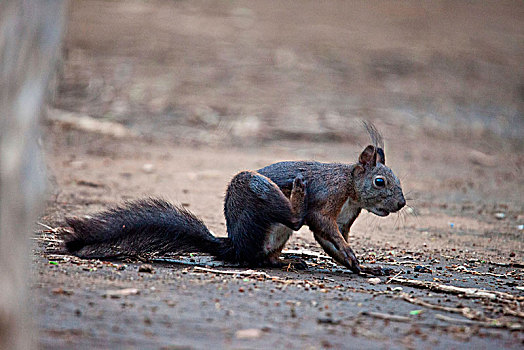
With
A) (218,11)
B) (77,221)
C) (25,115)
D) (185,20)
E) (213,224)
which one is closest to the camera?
(25,115)

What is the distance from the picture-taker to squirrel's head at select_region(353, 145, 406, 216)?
5039 millimetres

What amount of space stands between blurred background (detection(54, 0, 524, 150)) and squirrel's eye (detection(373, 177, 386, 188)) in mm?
5946

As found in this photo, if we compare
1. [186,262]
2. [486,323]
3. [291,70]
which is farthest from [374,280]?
[291,70]

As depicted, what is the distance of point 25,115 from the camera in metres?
2.33

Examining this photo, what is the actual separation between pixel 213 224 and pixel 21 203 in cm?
402

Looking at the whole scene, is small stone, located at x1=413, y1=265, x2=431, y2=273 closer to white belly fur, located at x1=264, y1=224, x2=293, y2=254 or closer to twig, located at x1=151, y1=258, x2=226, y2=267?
white belly fur, located at x1=264, y1=224, x2=293, y2=254

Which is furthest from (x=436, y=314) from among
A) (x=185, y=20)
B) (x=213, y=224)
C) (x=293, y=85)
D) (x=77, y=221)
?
(x=185, y=20)

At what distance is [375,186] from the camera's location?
5.04m

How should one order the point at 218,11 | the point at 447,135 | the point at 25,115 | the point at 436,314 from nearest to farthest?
the point at 25,115 < the point at 436,314 < the point at 447,135 < the point at 218,11

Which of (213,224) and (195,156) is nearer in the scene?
(213,224)

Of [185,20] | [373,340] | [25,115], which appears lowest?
[373,340]

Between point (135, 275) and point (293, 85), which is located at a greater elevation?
point (293, 85)

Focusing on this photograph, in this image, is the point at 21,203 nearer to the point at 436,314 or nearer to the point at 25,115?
the point at 25,115

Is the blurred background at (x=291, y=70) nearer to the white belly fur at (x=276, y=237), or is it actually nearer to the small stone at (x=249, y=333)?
the white belly fur at (x=276, y=237)
